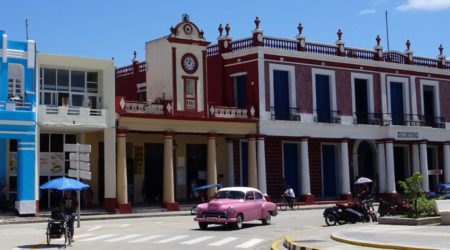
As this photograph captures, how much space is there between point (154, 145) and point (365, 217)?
19.6 meters

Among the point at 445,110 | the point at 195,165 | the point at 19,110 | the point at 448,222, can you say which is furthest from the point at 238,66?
the point at 448,222

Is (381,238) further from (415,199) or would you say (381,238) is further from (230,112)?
(230,112)

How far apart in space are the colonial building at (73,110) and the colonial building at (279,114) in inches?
38.2

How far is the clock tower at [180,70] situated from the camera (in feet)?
132

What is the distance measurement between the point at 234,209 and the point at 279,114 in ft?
65.3

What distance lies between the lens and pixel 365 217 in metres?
27.0

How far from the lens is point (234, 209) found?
82.5 feet

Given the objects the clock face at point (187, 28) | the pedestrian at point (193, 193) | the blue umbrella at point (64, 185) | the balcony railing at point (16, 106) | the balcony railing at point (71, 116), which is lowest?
the pedestrian at point (193, 193)

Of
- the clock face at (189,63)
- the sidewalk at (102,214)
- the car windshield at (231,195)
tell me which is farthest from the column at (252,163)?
the car windshield at (231,195)

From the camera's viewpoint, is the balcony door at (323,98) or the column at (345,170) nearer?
the balcony door at (323,98)

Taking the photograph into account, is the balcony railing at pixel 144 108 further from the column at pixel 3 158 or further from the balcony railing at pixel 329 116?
the balcony railing at pixel 329 116

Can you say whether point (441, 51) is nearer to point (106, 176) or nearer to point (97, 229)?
point (106, 176)

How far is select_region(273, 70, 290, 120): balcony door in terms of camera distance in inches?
1743

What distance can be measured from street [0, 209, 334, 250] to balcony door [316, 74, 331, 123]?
55.9 ft
